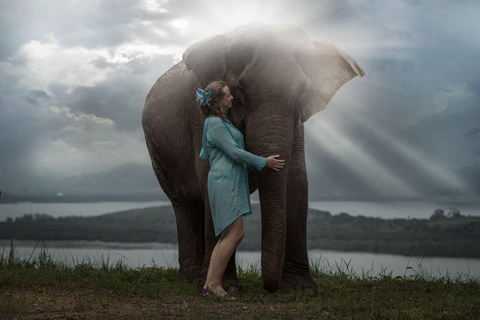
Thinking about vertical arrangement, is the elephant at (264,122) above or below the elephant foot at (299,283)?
above

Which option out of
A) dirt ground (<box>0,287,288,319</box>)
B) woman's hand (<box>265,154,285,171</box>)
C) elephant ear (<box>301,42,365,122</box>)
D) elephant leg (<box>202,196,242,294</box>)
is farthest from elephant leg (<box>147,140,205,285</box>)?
woman's hand (<box>265,154,285,171</box>)

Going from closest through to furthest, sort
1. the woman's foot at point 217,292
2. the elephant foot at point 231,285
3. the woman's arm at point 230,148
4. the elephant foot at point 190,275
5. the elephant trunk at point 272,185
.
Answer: the woman's arm at point 230,148 < the elephant trunk at point 272,185 < the woman's foot at point 217,292 < the elephant foot at point 231,285 < the elephant foot at point 190,275

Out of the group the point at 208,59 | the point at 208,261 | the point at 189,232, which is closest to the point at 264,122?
the point at 208,59

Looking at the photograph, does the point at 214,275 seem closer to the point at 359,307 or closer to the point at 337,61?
the point at 359,307

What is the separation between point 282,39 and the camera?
22.0 ft

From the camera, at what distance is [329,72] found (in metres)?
7.79

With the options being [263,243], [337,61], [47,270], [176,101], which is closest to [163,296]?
[263,243]

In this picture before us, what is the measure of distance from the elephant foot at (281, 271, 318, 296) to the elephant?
0.05 ft

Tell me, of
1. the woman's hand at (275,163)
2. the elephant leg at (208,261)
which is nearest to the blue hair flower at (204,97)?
the woman's hand at (275,163)

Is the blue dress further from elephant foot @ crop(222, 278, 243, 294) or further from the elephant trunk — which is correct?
elephant foot @ crop(222, 278, 243, 294)

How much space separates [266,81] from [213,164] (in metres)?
1.24

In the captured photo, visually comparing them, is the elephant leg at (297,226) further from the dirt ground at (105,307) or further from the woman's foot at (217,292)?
the dirt ground at (105,307)

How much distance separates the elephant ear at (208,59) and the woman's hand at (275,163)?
1421 millimetres

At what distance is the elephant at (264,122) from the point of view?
21.2ft
